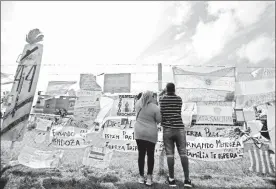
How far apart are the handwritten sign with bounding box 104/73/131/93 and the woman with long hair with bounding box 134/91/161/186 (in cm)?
107

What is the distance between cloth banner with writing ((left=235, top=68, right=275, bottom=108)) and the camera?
4.85 m

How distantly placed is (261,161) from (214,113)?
4.44 ft

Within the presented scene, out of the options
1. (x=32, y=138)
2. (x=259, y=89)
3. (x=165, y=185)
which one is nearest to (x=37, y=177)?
(x=32, y=138)

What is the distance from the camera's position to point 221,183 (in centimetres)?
416

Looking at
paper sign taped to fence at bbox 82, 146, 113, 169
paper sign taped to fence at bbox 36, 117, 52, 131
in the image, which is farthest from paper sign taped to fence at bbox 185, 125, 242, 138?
paper sign taped to fence at bbox 36, 117, 52, 131

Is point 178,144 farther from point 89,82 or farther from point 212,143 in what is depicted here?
point 89,82

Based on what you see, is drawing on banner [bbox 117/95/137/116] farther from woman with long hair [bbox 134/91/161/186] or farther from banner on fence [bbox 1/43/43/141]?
banner on fence [bbox 1/43/43/141]

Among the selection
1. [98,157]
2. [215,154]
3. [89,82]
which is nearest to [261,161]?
[215,154]

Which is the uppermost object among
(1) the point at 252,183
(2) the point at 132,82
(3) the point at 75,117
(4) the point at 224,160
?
(2) the point at 132,82

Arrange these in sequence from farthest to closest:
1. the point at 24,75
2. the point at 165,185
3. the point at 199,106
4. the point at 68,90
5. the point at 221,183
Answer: the point at 68,90
the point at 199,106
the point at 24,75
the point at 221,183
the point at 165,185

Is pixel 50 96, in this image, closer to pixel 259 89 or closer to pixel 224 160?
pixel 224 160

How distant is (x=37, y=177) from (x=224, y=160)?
391 cm

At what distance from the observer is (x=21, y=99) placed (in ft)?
14.3

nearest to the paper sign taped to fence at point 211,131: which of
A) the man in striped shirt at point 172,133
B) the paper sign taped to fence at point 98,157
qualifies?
the man in striped shirt at point 172,133
